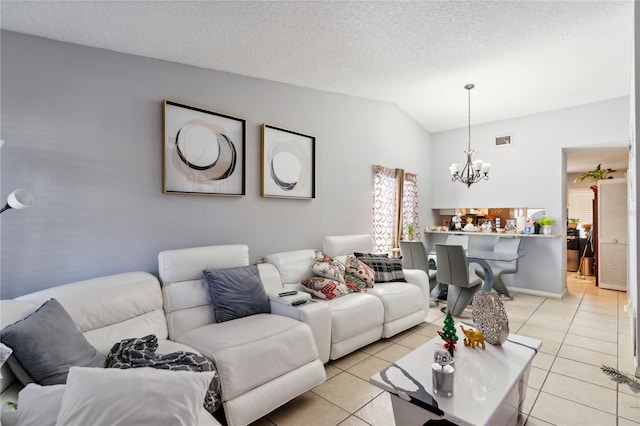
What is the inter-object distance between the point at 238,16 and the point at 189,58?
2.42ft

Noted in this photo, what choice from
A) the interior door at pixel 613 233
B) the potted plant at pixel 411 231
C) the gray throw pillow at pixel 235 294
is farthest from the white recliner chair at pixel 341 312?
the interior door at pixel 613 233

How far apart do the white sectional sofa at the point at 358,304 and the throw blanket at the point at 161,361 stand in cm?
97

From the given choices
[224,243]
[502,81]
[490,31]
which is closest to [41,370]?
[224,243]

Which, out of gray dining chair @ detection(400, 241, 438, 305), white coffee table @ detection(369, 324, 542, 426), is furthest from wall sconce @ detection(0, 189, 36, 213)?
gray dining chair @ detection(400, 241, 438, 305)

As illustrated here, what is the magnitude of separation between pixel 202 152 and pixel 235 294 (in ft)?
4.52

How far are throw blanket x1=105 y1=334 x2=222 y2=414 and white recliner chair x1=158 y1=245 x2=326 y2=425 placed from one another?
0.07 meters

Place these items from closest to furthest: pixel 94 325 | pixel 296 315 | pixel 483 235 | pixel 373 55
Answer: pixel 94 325 → pixel 296 315 → pixel 373 55 → pixel 483 235

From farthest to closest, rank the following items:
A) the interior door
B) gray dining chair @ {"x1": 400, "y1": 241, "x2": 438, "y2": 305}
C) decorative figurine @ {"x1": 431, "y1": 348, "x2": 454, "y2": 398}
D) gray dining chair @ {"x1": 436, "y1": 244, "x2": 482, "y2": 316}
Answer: the interior door < gray dining chair @ {"x1": 400, "y1": 241, "x2": 438, "y2": 305} < gray dining chair @ {"x1": 436, "y1": 244, "x2": 482, "y2": 316} < decorative figurine @ {"x1": 431, "y1": 348, "x2": 454, "y2": 398}

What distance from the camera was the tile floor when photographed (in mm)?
2008

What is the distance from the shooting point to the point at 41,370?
139cm

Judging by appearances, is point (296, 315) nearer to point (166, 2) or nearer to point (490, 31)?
point (166, 2)

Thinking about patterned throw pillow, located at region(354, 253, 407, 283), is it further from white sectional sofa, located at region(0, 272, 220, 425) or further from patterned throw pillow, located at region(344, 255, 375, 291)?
white sectional sofa, located at region(0, 272, 220, 425)

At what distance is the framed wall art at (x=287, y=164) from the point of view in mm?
3414

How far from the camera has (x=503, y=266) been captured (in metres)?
5.00
